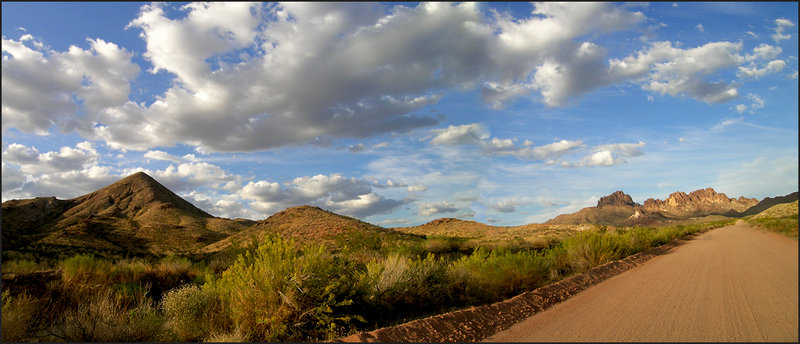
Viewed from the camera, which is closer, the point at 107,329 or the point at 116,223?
the point at 107,329

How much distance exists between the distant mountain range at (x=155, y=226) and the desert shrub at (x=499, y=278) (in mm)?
14664

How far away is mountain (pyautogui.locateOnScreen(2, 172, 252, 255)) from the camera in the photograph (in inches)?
2071

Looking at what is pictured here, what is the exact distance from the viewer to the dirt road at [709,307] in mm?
4617

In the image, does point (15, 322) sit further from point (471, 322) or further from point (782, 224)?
point (782, 224)

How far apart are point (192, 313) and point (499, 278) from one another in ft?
24.9

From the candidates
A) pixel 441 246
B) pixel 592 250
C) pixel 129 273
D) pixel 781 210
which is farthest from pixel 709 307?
pixel 441 246

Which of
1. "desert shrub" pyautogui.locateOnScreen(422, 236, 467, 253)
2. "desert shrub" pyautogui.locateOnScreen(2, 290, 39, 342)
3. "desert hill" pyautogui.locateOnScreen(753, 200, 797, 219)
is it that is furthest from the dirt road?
"desert shrub" pyautogui.locateOnScreen(422, 236, 467, 253)

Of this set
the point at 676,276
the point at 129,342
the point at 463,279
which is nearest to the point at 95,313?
the point at 129,342

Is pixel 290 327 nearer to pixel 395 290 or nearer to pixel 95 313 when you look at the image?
pixel 395 290

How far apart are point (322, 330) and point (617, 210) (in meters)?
98.8

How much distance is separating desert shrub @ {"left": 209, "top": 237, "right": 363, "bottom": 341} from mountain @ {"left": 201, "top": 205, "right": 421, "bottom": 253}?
108 ft

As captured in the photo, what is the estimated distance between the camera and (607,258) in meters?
14.7

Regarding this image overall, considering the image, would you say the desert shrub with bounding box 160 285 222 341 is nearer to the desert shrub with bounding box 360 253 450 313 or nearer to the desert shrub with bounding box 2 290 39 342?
the desert shrub with bounding box 2 290 39 342

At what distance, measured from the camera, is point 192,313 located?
8.45 m
